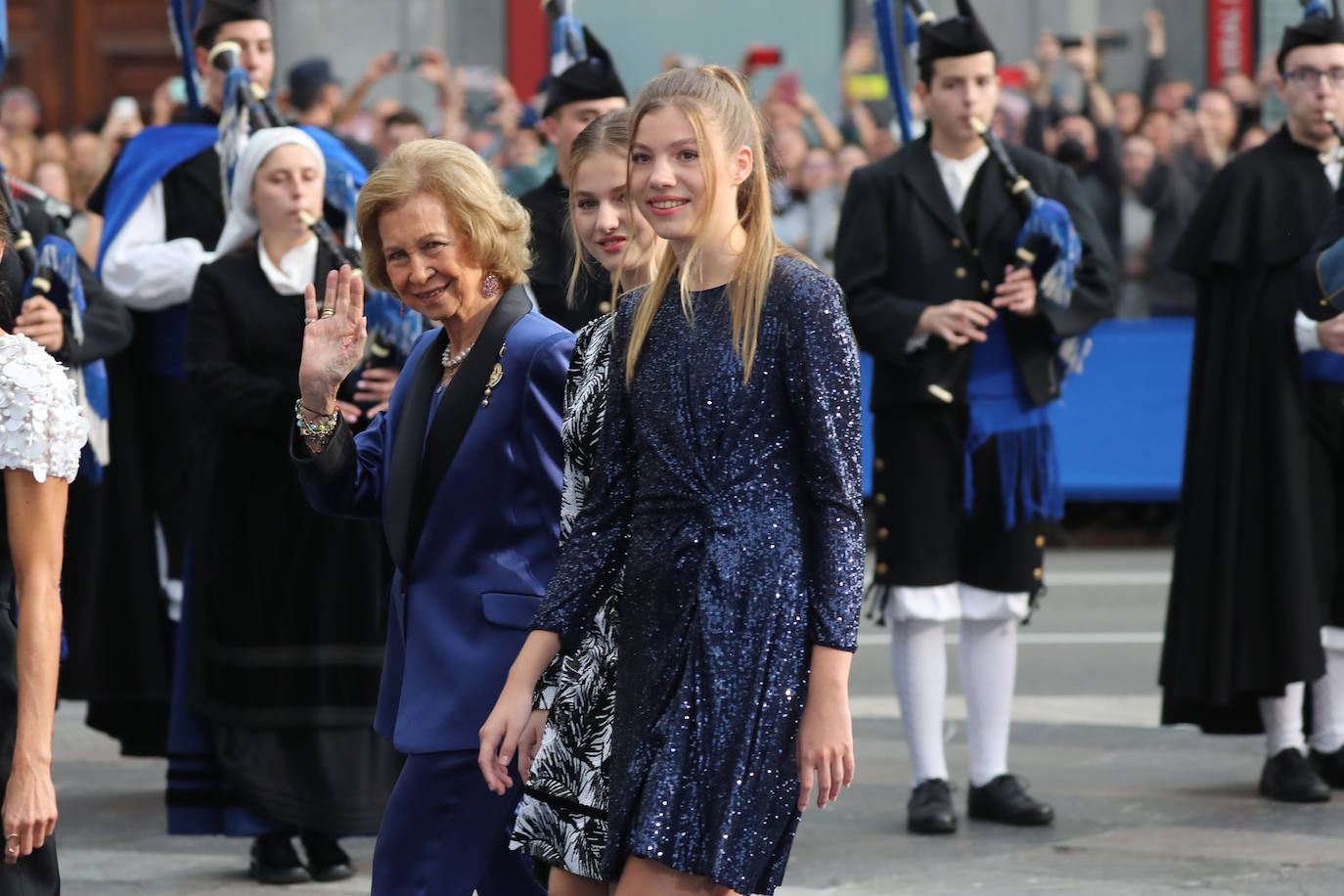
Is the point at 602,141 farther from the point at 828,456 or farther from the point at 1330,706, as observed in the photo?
the point at 1330,706

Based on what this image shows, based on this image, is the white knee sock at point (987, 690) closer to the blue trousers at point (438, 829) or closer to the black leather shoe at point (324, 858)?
the black leather shoe at point (324, 858)

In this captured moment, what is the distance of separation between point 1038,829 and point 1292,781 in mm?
861

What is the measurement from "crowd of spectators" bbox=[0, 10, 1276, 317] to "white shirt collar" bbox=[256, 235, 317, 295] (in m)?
5.01

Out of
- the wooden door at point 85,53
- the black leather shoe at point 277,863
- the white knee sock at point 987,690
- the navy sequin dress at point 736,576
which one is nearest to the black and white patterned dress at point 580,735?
the navy sequin dress at point 736,576

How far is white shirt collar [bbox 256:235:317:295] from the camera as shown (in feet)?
18.7

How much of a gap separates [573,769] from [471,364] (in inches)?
33.0

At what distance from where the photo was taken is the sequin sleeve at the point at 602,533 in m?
3.29

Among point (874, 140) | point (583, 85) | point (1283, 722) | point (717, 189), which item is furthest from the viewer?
point (874, 140)

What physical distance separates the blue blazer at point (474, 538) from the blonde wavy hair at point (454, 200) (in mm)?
153

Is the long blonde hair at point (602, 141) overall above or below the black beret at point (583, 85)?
below

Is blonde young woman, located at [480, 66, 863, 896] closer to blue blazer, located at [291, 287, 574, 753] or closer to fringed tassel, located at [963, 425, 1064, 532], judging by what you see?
blue blazer, located at [291, 287, 574, 753]

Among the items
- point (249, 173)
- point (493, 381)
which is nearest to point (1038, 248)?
point (249, 173)

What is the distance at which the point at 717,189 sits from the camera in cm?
320

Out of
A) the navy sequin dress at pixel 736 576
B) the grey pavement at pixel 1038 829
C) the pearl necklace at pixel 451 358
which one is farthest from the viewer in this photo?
the grey pavement at pixel 1038 829
